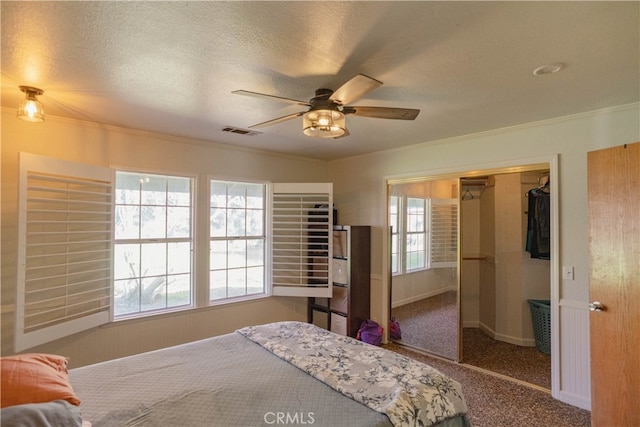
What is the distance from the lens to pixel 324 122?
2.03 meters

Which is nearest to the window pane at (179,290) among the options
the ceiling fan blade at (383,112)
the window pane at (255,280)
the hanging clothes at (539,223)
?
the window pane at (255,280)

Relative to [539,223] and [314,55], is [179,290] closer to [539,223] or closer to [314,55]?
[314,55]

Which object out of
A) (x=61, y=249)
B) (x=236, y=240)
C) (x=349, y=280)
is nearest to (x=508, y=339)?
(x=349, y=280)

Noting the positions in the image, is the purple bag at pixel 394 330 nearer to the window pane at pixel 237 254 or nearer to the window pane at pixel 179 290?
the window pane at pixel 237 254

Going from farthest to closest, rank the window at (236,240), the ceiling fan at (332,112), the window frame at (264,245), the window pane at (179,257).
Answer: the window at (236,240) → the window frame at (264,245) → the window pane at (179,257) → the ceiling fan at (332,112)

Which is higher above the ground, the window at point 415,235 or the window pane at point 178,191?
the window pane at point 178,191

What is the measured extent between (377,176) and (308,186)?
0.89m

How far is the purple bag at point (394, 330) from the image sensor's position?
4.12m

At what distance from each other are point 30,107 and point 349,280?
10.7 feet

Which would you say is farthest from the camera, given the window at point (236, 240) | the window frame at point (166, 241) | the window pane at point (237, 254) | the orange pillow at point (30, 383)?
the window pane at point (237, 254)

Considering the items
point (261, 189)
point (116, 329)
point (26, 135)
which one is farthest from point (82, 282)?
point (261, 189)

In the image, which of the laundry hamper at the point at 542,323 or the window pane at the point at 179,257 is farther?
the laundry hamper at the point at 542,323

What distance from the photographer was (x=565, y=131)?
2.80 meters

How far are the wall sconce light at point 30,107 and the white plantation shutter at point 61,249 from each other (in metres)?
0.31
